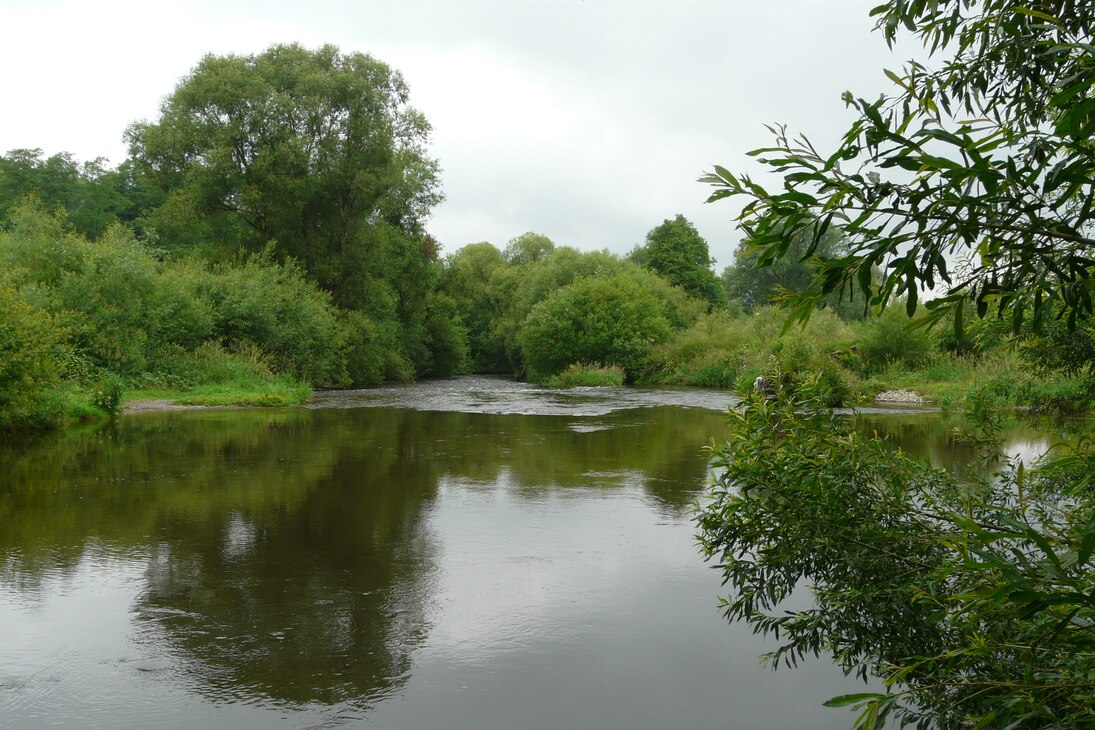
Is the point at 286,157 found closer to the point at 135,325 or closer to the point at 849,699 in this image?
the point at 135,325

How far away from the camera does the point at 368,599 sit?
264 inches

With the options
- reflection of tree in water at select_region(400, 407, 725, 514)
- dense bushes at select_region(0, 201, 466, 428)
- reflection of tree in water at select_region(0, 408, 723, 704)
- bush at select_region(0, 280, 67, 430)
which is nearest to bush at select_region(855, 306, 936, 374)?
reflection of tree in water at select_region(400, 407, 725, 514)

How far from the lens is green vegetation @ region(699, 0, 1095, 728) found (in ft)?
6.80

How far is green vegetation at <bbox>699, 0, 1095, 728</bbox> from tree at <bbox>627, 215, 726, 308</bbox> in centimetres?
5214

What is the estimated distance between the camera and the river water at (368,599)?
496 centimetres

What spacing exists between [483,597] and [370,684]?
178 centimetres

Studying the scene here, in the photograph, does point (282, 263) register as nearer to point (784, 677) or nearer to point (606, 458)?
point (606, 458)

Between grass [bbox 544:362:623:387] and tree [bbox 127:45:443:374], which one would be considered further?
grass [bbox 544:362:623:387]

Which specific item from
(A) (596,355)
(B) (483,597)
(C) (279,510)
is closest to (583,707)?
(B) (483,597)

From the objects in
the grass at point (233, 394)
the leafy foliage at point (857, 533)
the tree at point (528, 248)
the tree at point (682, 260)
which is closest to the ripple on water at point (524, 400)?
the grass at point (233, 394)

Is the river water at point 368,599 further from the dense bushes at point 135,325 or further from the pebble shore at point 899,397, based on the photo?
the pebble shore at point 899,397

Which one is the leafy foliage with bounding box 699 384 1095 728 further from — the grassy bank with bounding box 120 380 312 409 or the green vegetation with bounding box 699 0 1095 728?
the grassy bank with bounding box 120 380 312 409

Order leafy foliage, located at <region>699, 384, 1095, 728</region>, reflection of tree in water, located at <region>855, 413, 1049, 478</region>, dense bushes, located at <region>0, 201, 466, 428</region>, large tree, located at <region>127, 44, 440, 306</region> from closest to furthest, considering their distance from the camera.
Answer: leafy foliage, located at <region>699, 384, 1095, 728</region>
reflection of tree in water, located at <region>855, 413, 1049, 478</region>
dense bushes, located at <region>0, 201, 466, 428</region>
large tree, located at <region>127, 44, 440, 306</region>

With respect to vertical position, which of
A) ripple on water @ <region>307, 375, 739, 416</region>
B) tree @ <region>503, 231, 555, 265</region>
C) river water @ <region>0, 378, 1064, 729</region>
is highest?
tree @ <region>503, 231, 555, 265</region>
